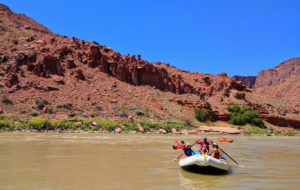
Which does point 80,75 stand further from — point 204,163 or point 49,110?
point 204,163

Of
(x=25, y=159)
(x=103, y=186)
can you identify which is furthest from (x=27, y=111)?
(x=103, y=186)

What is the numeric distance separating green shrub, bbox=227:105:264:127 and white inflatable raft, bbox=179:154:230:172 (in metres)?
43.2

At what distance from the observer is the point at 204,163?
10.0 meters

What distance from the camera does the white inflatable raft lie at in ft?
33.0

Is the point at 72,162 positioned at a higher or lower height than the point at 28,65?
lower

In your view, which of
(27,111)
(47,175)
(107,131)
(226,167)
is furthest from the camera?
(27,111)

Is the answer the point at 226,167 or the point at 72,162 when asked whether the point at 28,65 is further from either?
the point at 226,167

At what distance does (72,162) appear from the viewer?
1195cm

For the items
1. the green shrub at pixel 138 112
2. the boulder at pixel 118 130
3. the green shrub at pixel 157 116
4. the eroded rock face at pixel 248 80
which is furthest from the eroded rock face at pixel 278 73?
the boulder at pixel 118 130

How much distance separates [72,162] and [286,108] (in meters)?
69.9

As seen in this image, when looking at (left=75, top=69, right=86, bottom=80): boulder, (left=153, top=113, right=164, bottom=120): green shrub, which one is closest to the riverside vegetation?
(left=153, top=113, right=164, bottom=120): green shrub

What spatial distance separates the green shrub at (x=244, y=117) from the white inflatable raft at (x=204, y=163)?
43.2 m

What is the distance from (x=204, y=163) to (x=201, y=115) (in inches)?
1597

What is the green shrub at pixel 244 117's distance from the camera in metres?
51.8
